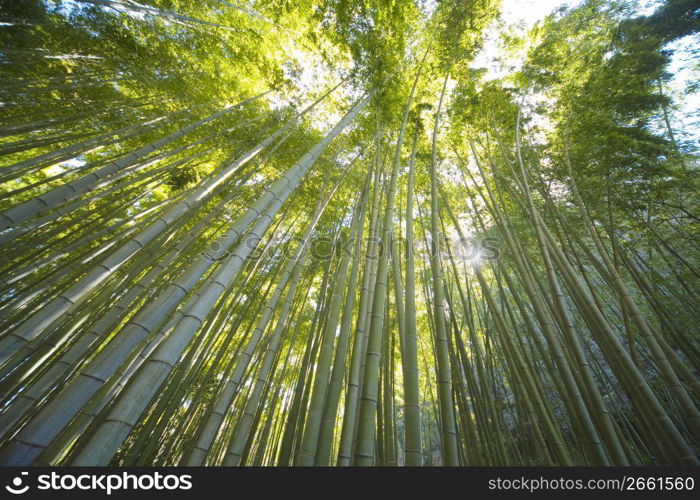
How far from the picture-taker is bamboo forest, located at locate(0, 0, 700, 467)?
166 cm

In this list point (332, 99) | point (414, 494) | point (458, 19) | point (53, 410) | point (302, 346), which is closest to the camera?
point (53, 410)

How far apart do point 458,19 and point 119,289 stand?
14.4 feet

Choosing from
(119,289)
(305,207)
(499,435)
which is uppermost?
(305,207)

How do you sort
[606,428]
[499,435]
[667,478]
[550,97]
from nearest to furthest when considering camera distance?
[667,478] < [606,428] < [499,435] < [550,97]

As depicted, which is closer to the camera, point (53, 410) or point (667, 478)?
point (53, 410)

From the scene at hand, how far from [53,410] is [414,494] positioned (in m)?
1.10

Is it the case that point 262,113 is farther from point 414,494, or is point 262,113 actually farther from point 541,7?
point 414,494

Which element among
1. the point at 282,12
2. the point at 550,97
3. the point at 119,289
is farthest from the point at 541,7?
the point at 119,289

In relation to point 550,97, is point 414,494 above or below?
below

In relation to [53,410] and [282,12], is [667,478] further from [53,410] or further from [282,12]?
[282,12]

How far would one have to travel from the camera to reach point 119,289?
7.47 feet

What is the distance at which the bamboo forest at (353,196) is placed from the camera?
1661 millimetres

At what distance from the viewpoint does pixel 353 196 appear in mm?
4180

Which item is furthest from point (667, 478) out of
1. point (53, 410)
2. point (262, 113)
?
point (262, 113)
